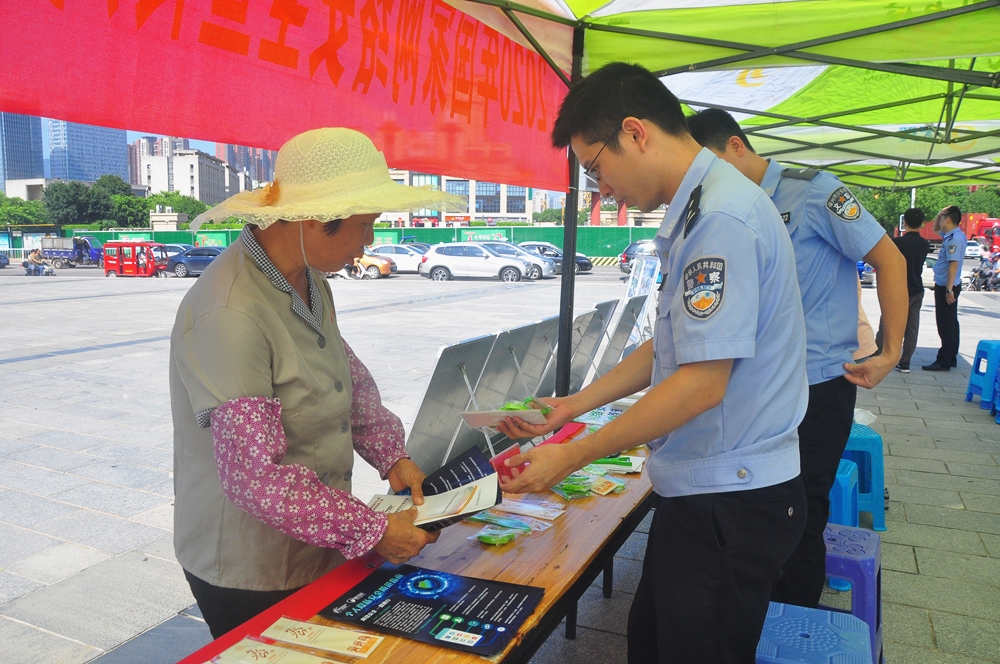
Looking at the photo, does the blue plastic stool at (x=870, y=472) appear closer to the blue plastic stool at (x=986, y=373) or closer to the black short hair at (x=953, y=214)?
the blue plastic stool at (x=986, y=373)

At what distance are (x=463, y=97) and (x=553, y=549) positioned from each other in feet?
5.42

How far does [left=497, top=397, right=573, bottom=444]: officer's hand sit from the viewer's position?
1.87 m

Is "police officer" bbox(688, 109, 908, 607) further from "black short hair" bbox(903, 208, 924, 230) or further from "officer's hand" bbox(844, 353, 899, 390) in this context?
"black short hair" bbox(903, 208, 924, 230)

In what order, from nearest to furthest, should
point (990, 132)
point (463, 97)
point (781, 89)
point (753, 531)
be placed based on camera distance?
point (753, 531) → point (463, 97) → point (781, 89) → point (990, 132)

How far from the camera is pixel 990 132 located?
6.22 meters

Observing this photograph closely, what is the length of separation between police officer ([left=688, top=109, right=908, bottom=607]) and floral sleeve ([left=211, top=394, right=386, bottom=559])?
1.53 metres

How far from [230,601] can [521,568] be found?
0.62 m

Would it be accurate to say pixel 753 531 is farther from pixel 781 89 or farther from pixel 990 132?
pixel 990 132

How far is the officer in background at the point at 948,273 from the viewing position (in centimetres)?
769

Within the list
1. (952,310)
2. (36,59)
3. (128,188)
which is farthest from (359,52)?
(128,188)

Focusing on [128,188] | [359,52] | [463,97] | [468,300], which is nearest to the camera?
[359,52]

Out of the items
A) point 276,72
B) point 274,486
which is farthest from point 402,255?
point 274,486

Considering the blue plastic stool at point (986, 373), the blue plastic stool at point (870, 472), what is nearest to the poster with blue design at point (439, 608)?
the blue plastic stool at point (870, 472)

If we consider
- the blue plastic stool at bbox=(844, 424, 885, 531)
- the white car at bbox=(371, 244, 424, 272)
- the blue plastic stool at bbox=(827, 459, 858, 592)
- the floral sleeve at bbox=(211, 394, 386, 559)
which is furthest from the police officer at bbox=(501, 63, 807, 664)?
the white car at bbox=(371, 244, 424, 272)
